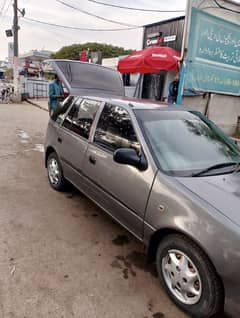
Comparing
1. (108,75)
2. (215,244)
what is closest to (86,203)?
(215,244)

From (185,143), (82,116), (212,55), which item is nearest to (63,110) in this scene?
(82,116)

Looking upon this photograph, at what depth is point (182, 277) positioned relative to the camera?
1963mm

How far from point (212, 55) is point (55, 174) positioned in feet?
21.9

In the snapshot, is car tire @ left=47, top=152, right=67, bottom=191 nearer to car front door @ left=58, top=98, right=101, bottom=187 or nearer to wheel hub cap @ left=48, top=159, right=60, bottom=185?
wheel hub cap @ left=48, top=159, right=60, bottom=185

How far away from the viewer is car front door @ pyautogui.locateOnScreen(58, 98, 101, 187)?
317cm

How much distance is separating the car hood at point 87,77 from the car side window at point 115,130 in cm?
155

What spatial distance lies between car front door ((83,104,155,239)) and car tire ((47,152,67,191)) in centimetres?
88

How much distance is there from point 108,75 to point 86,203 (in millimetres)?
2790

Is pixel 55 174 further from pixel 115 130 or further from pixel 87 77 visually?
pixel 87 77

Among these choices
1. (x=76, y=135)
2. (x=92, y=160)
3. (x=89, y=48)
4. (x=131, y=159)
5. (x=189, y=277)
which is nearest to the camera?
(x=189, y=277)

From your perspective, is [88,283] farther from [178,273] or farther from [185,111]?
[185,111]

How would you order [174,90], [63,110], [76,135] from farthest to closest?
1. [174,90]
2. [63,110]
3. [76,135]

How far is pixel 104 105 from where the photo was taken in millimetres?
3045

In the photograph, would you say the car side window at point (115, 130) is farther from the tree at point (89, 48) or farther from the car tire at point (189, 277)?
the tree at point (89, 48)
